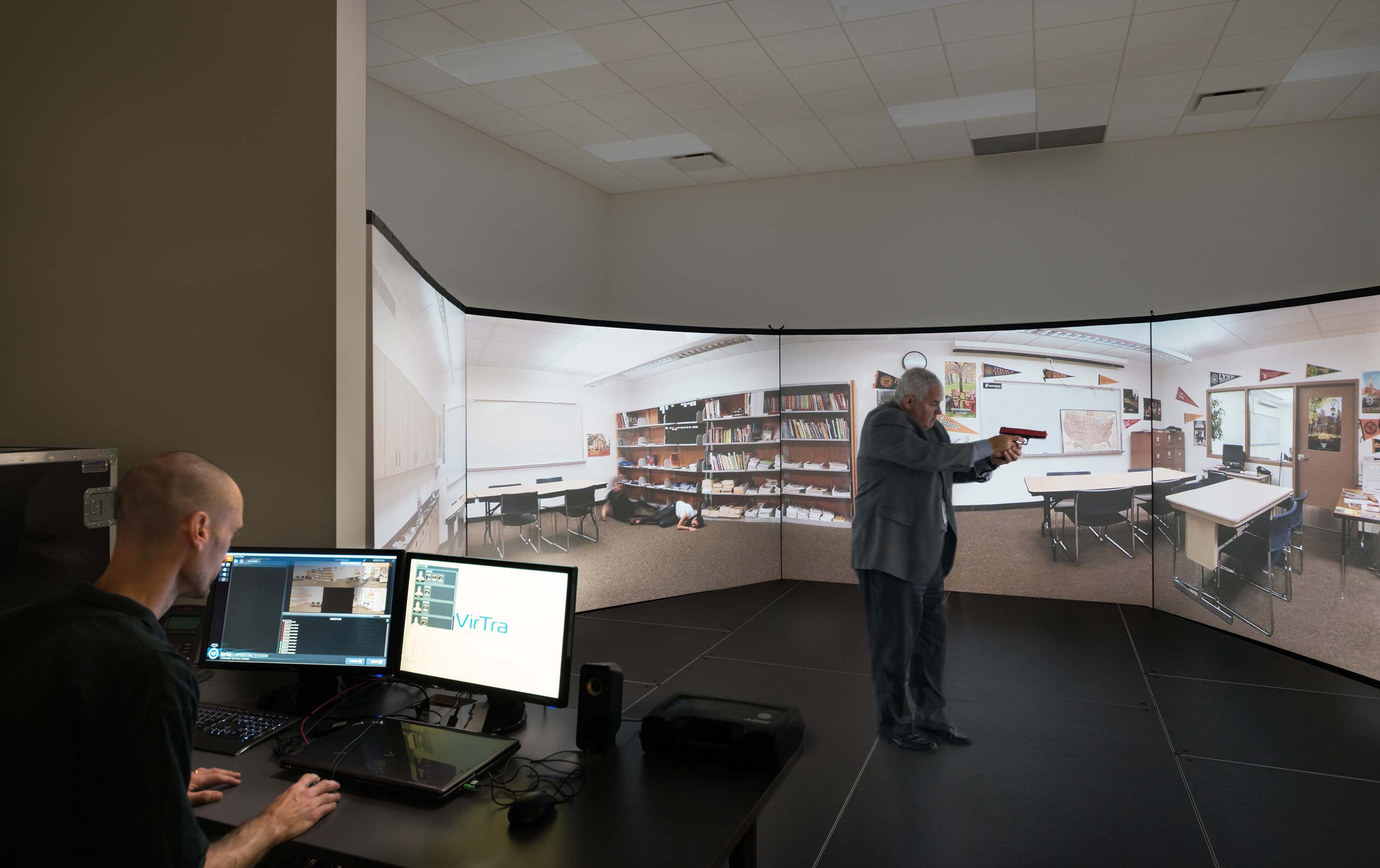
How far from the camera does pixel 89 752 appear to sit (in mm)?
1216

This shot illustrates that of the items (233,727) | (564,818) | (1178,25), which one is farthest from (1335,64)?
(233,727)

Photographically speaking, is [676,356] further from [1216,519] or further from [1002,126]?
[1216,519]

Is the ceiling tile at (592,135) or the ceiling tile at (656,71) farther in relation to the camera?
the ceiling tile at (592,135)

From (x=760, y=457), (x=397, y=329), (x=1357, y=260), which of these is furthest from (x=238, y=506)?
(x=1357, y=260)

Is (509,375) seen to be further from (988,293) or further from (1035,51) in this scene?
(988,293)

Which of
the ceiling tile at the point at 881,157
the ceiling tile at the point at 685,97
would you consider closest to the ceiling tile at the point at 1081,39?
the ceiling tile at the point at 881,157

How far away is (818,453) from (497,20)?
4.07m

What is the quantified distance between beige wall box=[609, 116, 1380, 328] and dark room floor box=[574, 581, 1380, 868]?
118 inches

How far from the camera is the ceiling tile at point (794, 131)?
6.64 metres

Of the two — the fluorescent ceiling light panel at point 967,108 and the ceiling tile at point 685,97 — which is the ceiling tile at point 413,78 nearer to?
the ceiling tile at point 685,97

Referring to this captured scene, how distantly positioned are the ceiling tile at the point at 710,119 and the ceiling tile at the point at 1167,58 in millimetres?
2812

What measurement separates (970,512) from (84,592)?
6172 millimetres

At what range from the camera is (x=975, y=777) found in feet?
10.8

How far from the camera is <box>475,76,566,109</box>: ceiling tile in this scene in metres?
5.80
